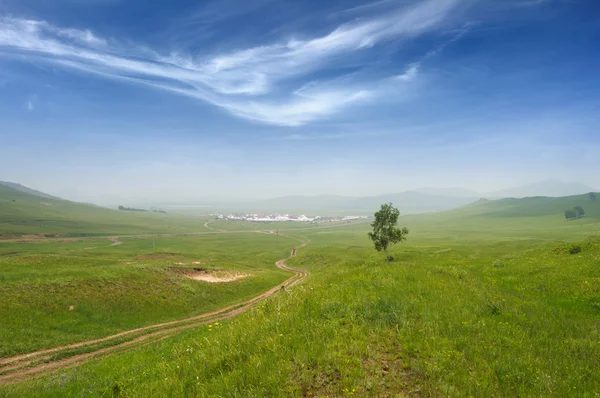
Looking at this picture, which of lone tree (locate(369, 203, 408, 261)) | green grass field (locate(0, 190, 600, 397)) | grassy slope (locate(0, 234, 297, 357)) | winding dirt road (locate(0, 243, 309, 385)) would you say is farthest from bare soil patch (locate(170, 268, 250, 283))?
green grass field (locate(0, 190, 600, 397))

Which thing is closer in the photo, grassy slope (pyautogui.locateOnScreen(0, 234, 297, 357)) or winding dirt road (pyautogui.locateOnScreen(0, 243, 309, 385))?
winding dirt road (pyautogui.locateOnScreen(0, 243, 309, 385))

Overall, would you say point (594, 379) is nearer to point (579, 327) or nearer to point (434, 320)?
point (434, 320)

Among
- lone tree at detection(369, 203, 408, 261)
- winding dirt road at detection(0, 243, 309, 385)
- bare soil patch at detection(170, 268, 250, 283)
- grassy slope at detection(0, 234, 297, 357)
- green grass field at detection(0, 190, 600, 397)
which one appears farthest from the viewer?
lone tree at detection(369, 203, 408, 261)

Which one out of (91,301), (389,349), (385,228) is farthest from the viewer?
(385,228)

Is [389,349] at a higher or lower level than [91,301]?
higher

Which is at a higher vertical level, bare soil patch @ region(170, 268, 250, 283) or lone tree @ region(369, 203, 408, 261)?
lone tree @ region(369, 203, 408, 261)

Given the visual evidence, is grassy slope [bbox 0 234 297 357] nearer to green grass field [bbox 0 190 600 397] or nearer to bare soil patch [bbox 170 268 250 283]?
bare soil patch [bbox 170 268 250 283]

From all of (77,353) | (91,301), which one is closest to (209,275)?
(91,301)

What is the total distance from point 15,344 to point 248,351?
82.4ft

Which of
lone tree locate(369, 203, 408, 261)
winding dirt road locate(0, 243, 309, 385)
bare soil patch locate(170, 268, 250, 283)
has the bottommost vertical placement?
bare soil patch locate(170, 268, 250, 283)

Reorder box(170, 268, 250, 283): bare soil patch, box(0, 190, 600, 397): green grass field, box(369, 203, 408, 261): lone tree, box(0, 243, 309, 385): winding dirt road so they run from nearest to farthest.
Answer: box(0, 190, 600, 397): green grass field
box(0, 243, 309, 385): winding dirt road
box(170, 268, 250, 283): bare soil patch
box(369, 203, 408, 261): lone tree

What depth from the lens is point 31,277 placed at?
34812mm

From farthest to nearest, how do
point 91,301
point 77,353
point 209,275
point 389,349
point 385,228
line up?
point 385,228
point 209,275
point 91,301
point 77,353
point 389,349

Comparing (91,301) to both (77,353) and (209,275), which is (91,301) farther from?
(209,275)
